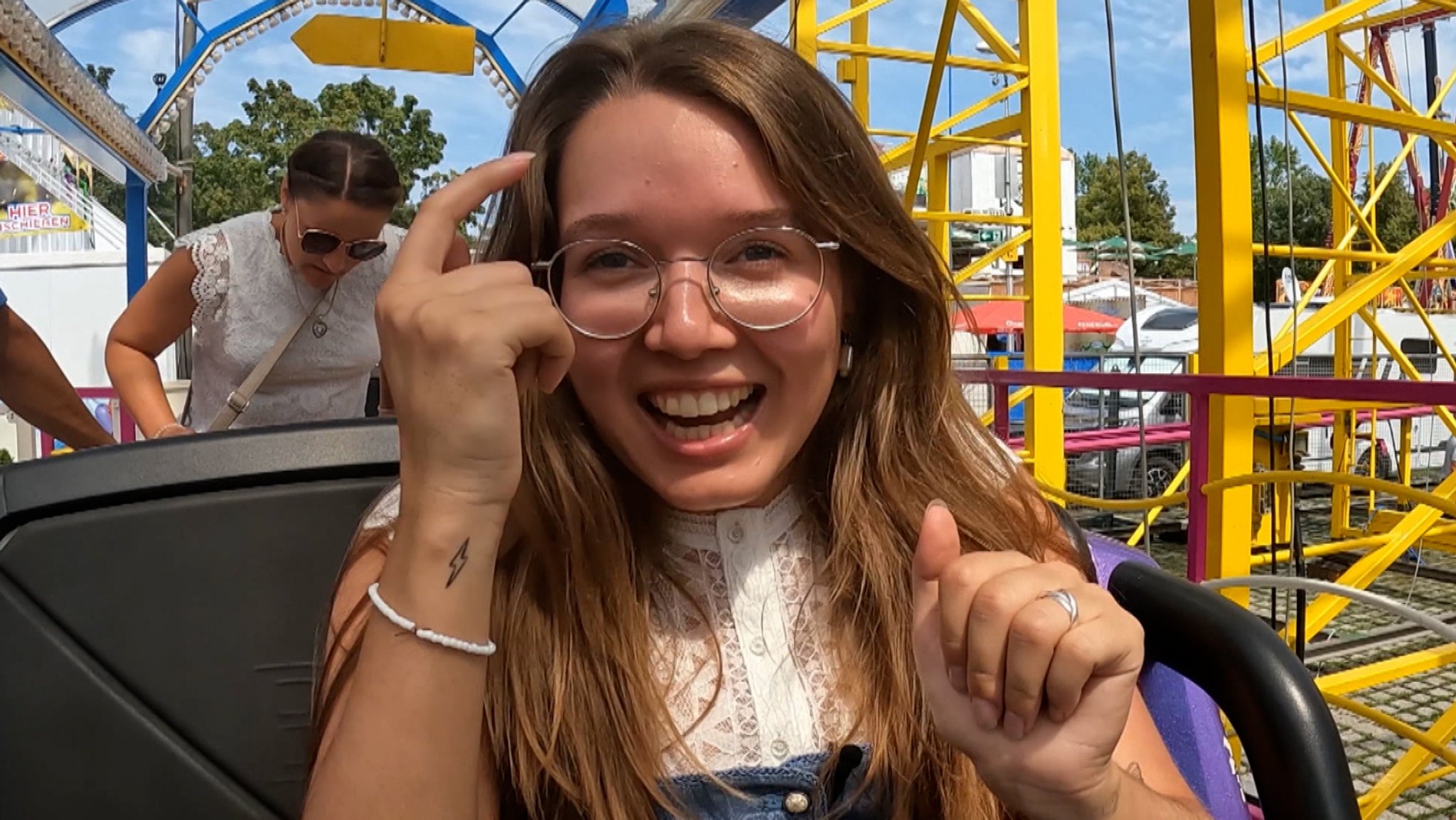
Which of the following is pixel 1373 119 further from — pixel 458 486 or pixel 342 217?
pixel 458 486

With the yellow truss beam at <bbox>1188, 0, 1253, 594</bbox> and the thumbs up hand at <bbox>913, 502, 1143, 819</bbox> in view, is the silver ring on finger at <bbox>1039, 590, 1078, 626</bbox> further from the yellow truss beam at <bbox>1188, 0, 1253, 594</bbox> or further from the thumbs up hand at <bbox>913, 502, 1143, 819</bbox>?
the yellow truss beam at <bbox>1188, 0, 1253, 594</bbox>

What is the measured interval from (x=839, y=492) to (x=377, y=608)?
0.53 metres

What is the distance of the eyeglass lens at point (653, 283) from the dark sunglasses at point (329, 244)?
107cm

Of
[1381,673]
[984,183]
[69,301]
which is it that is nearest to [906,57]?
[1381,673]

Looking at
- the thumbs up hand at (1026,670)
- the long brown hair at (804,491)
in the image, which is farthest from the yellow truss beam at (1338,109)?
the thumbs up hand at (1026,670)

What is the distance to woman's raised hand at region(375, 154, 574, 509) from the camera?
758 millimetres

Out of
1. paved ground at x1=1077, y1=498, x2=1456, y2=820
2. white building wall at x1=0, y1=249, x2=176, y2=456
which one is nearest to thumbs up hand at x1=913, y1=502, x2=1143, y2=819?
paved ground at x1=1077, y1=498, x2=1456, y2=820

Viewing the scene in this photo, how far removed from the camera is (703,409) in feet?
3.26

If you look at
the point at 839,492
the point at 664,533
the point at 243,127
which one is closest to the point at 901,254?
the point at 839,492

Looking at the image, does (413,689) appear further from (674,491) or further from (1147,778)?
(1147,778)

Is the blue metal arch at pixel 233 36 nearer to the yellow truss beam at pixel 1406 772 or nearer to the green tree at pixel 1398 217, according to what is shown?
the yellow truss beam at pixel 1406 772

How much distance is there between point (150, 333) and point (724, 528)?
1430 millimetres

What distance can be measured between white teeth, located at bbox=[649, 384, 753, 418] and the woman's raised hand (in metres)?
0.19

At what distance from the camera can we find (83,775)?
1017mm
